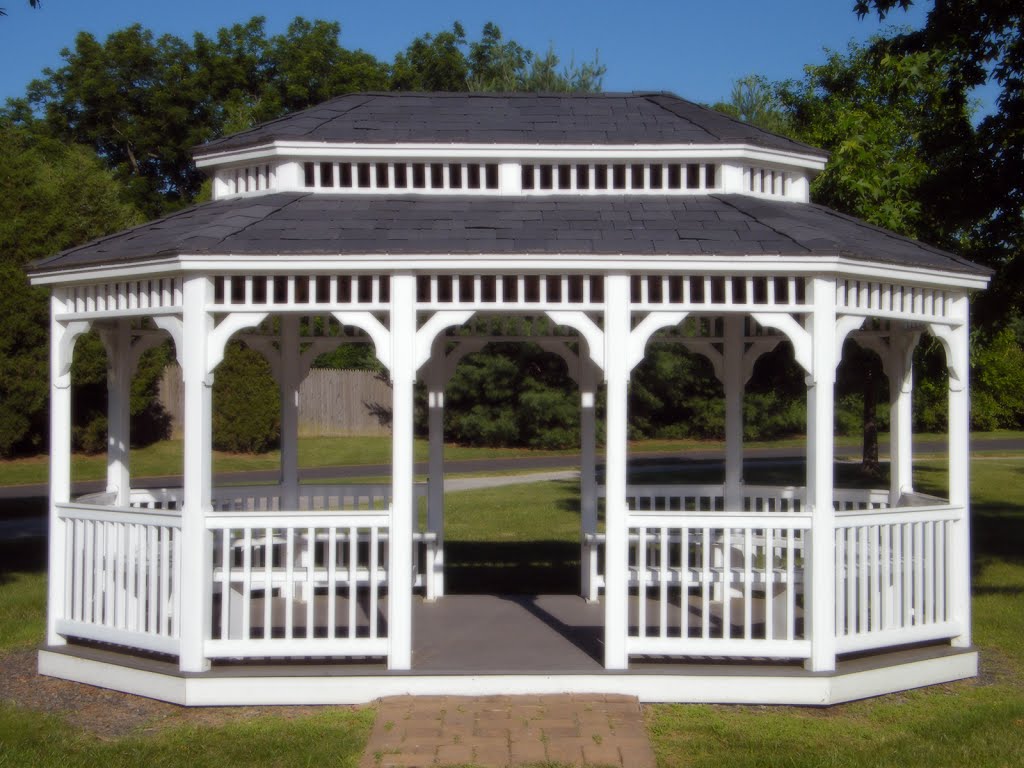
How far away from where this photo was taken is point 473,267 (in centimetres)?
794

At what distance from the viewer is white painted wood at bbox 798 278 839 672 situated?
7895 mm

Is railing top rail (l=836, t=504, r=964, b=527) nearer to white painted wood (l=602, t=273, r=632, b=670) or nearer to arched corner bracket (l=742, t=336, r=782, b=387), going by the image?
white painted wood (l=602, t=273, r=632, b=670)

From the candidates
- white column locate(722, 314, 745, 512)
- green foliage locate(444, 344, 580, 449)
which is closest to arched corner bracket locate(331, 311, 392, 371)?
white column locate(722, 314, 745, 512)

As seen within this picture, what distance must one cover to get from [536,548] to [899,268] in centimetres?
899

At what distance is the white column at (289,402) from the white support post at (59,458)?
94.0 inches

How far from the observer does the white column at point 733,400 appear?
10.8 m

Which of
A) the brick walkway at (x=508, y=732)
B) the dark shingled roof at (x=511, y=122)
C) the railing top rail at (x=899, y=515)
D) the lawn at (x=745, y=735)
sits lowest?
the lawn at (x=745, y=735)

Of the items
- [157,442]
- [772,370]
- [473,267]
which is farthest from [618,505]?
[157,442]

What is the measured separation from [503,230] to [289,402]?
3.67 meters

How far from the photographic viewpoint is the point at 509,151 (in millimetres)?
9570

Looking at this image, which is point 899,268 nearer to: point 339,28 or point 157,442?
point 157,442

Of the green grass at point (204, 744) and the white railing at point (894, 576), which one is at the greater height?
the white railing at point (894, 576)

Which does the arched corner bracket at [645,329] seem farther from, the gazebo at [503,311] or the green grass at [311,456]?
the green grass at [311,456]

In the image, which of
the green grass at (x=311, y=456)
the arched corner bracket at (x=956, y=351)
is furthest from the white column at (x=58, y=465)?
the green grass at (x=311, y=456)
